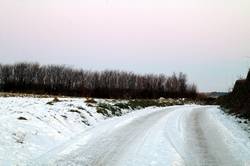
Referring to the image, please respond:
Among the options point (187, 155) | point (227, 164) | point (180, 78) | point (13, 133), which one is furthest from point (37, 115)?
point (180, 78)

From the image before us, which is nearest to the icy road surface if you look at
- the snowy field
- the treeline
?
the snowy field

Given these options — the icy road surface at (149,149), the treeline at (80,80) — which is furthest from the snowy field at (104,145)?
the treeline at (80,80)

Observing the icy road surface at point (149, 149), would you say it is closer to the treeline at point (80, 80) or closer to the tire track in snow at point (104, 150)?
the tire track in snow at point (104, 150)

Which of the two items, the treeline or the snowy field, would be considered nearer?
the snowy field

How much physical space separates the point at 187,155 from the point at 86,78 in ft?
410

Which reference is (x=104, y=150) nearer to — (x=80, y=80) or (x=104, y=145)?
(x=104, y=145)

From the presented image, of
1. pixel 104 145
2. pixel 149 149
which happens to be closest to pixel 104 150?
pixel 104 145

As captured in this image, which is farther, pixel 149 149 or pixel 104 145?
pixel 104 145

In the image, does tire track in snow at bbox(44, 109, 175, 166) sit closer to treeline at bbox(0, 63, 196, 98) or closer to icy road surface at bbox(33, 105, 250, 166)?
icy road surface at bbox(33, 105, 250, 166)

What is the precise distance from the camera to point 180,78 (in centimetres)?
14538

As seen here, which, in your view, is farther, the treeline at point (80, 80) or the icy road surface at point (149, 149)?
the treeline at point (80, 80)

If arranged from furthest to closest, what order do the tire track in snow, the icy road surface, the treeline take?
the treeline, the icy road surface, the tire track in snow

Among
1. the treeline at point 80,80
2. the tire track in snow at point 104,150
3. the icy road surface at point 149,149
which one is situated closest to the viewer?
the tire track in snow at point 104,150

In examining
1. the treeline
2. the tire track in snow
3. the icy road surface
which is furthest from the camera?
the treeline
